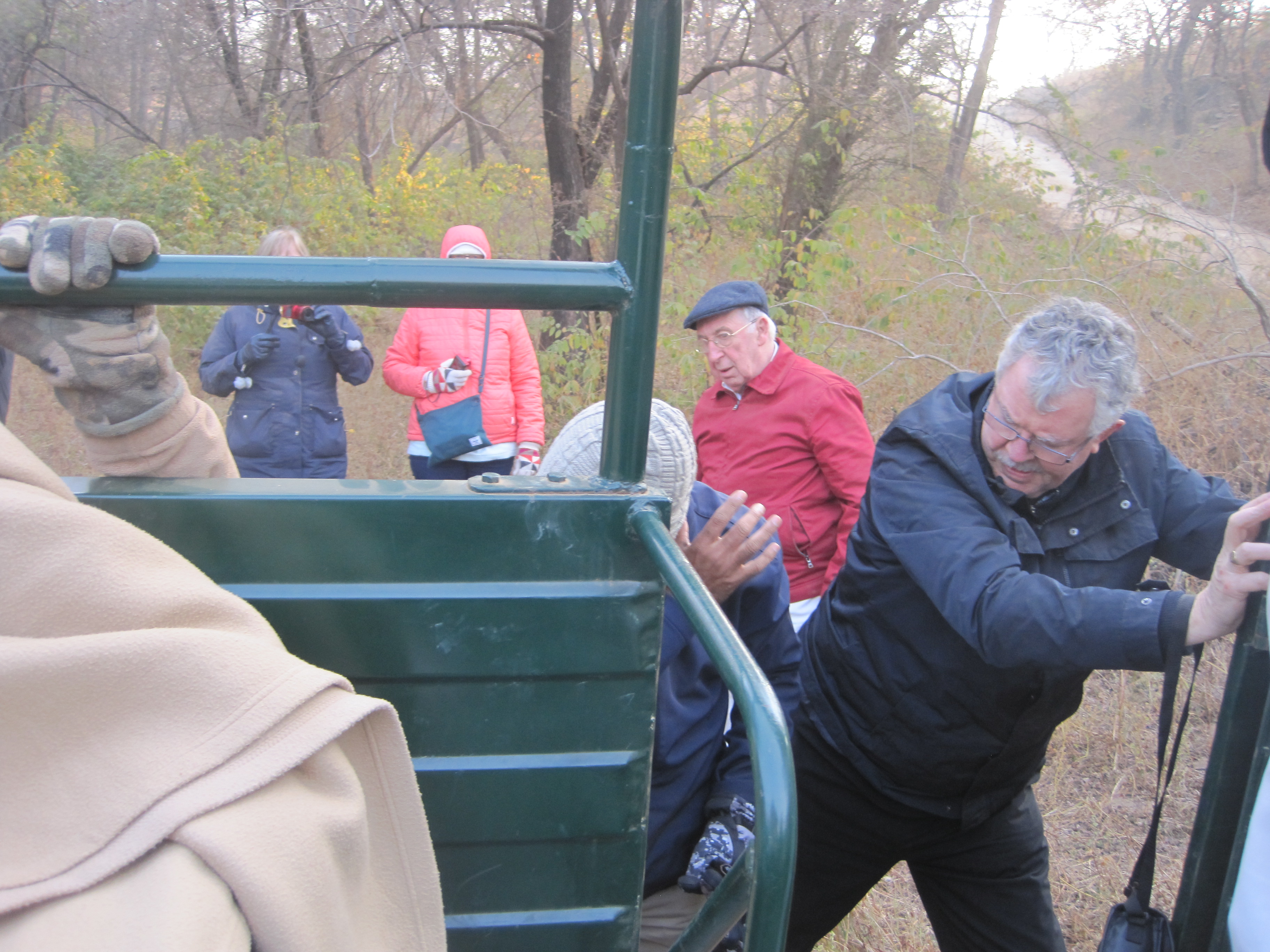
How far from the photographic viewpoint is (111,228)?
1167 mm

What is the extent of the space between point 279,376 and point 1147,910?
3.90m

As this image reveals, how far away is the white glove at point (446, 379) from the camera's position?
455 cm

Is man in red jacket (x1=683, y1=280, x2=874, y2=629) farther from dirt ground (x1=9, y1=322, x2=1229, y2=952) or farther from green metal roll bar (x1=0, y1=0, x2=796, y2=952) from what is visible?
green metal roll bar (x1=0, y1=0, x2=796, y2=952)

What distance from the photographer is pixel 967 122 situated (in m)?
10.2

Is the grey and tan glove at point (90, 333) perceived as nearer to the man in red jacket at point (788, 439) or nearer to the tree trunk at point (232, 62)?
the man in red jacket at point (788, 439)

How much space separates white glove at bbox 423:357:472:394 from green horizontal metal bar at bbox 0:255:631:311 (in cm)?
334

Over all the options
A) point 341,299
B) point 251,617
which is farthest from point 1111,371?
point 251,617

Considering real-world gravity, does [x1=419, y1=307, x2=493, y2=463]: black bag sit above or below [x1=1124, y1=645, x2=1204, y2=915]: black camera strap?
below

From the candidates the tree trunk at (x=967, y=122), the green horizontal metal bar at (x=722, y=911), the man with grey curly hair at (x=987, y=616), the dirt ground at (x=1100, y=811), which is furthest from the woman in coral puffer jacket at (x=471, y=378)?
the tree trunk at (x=967, y=122)

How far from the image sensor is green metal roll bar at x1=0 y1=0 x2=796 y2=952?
1170 millimetres

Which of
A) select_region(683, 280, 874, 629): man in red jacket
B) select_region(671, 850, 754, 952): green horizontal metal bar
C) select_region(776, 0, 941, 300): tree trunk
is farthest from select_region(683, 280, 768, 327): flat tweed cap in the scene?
select_region(776, 0, 941, 300): tree trunk

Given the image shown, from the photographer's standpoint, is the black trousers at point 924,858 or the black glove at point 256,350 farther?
the black glove at point 256,350

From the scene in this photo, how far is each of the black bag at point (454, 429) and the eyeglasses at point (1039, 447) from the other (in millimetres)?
2965

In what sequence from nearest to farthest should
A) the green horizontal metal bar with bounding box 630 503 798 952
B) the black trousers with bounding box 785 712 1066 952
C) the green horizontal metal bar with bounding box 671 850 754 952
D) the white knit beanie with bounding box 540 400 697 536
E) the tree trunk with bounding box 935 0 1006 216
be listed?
the green horizontal metal bar with bounding box 630 503 798 952 < the green horizontal metal bar with bounding box 671 850 754 952 < the white knit beanie with bounding box 540 400 697 536 < the black trousers with bounding box 785 712 1066 952 < the tree trunk with bounding box 935 0 1006 216
